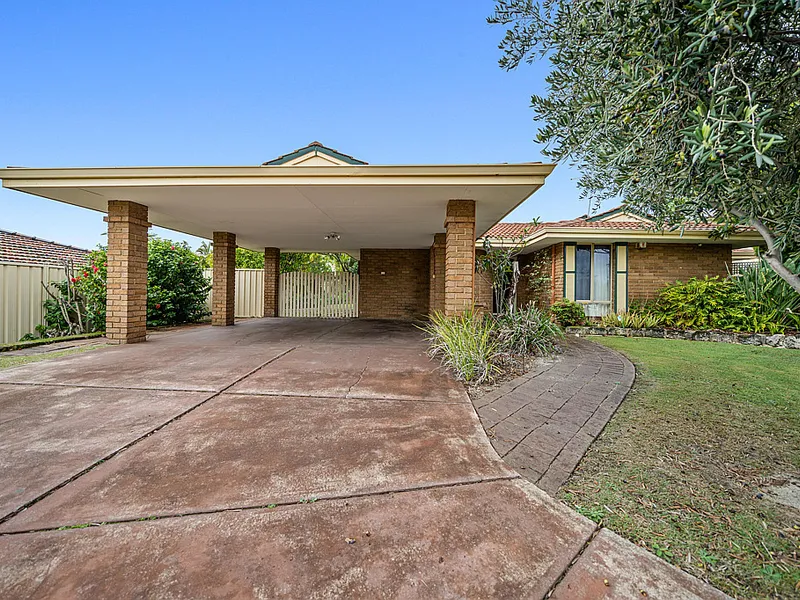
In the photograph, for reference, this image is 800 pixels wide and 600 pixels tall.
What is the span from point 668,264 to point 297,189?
10048 millimetres

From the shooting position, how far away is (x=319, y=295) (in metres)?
14.4

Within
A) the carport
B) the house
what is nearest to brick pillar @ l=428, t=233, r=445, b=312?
the carport

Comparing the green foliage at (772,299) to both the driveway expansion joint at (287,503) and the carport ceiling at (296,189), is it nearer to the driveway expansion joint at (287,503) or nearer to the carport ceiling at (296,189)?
the carport ceiling at (296,189)

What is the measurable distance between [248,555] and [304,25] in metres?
10.5

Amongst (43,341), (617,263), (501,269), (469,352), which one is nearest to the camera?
(469,352)

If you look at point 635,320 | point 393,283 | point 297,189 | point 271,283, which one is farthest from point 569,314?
point 271,283

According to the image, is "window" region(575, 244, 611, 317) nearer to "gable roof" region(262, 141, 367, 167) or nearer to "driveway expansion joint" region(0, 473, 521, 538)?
"gable roof" region(262, 141, 367, 167)

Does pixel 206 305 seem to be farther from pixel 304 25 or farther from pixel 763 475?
pixel 763 475

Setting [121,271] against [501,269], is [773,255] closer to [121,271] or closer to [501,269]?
[501,269]

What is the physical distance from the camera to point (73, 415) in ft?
9.87

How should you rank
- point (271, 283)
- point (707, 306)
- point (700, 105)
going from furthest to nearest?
point (271, 283)
point (707, 306)
point (700, 105)

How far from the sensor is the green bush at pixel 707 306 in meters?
8.16

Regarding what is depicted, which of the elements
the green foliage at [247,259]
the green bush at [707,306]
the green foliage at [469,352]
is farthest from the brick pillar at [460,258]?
the green foliage at [247,259]

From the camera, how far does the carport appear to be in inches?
213
